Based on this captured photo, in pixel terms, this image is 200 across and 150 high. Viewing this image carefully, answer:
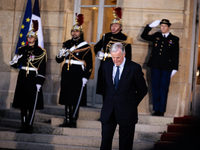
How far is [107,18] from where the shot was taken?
7.91m

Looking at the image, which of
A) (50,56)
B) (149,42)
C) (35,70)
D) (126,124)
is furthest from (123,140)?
(50,56)

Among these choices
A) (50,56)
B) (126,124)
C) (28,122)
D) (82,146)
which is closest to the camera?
(126,124)

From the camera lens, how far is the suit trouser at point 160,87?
6.45 meters

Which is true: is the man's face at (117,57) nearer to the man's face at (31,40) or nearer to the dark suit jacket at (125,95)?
the dark suit jacket at (125,95)

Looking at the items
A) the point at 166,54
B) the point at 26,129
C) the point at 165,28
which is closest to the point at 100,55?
the point at 166,54

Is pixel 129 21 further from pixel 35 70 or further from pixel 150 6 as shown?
pixel 35 70

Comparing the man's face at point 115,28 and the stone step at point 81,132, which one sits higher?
the man's face at point 115,28

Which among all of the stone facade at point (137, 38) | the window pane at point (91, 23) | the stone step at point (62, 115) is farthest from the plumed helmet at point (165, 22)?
the window pane at point (91, 23)

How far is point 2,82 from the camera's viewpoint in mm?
7910

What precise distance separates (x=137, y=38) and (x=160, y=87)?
124 centimetres

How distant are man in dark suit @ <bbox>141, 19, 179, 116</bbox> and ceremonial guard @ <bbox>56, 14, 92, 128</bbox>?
→ 138 cm

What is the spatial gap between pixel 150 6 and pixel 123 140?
383 cm

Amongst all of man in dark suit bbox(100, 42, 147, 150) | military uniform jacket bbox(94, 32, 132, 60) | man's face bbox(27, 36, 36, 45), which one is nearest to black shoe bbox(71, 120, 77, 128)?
military uniform jacket bbox(94, 32, 132, 60)

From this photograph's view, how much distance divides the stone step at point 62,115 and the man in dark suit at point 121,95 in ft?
7.54
